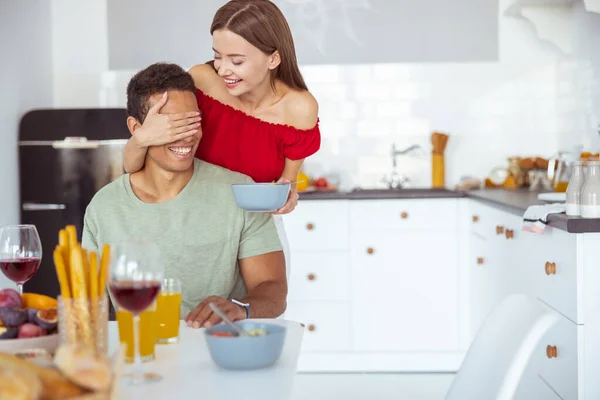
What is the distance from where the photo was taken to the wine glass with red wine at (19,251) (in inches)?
61.7

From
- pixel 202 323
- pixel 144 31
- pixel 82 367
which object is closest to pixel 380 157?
pixel 144 31

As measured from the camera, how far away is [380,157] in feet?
15.8

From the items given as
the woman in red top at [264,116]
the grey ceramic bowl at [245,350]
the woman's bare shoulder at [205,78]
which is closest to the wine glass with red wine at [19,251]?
the grey ceramic bowl at [245,350]

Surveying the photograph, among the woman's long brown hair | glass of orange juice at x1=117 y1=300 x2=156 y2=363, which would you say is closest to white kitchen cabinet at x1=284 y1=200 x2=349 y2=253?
the woman's long brown hair

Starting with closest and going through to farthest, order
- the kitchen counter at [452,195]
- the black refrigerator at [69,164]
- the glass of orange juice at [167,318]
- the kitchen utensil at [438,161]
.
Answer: the glass of orange juice at [167,318] < the kitchen counter at [452,195] < the black refrigerator at [69,164] < the kitchen utensil at [438,161]

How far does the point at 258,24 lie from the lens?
2.32 meters

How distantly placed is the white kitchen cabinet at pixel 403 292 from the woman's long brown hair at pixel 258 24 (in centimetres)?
193

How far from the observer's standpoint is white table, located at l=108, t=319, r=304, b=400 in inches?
45.4

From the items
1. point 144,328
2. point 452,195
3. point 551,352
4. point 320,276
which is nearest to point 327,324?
point 320,276

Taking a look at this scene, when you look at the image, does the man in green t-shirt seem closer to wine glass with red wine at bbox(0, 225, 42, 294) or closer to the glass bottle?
wine glass with red wine at bbox(0, 225, 42, 294)

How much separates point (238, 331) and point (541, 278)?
1719mm

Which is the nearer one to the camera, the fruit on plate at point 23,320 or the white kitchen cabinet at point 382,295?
the fruit on plate at point 23,320

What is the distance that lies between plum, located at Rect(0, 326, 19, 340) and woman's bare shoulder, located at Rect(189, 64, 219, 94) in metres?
1.46

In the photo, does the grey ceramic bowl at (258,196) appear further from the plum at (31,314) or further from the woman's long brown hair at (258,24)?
the plum at (31,314)
